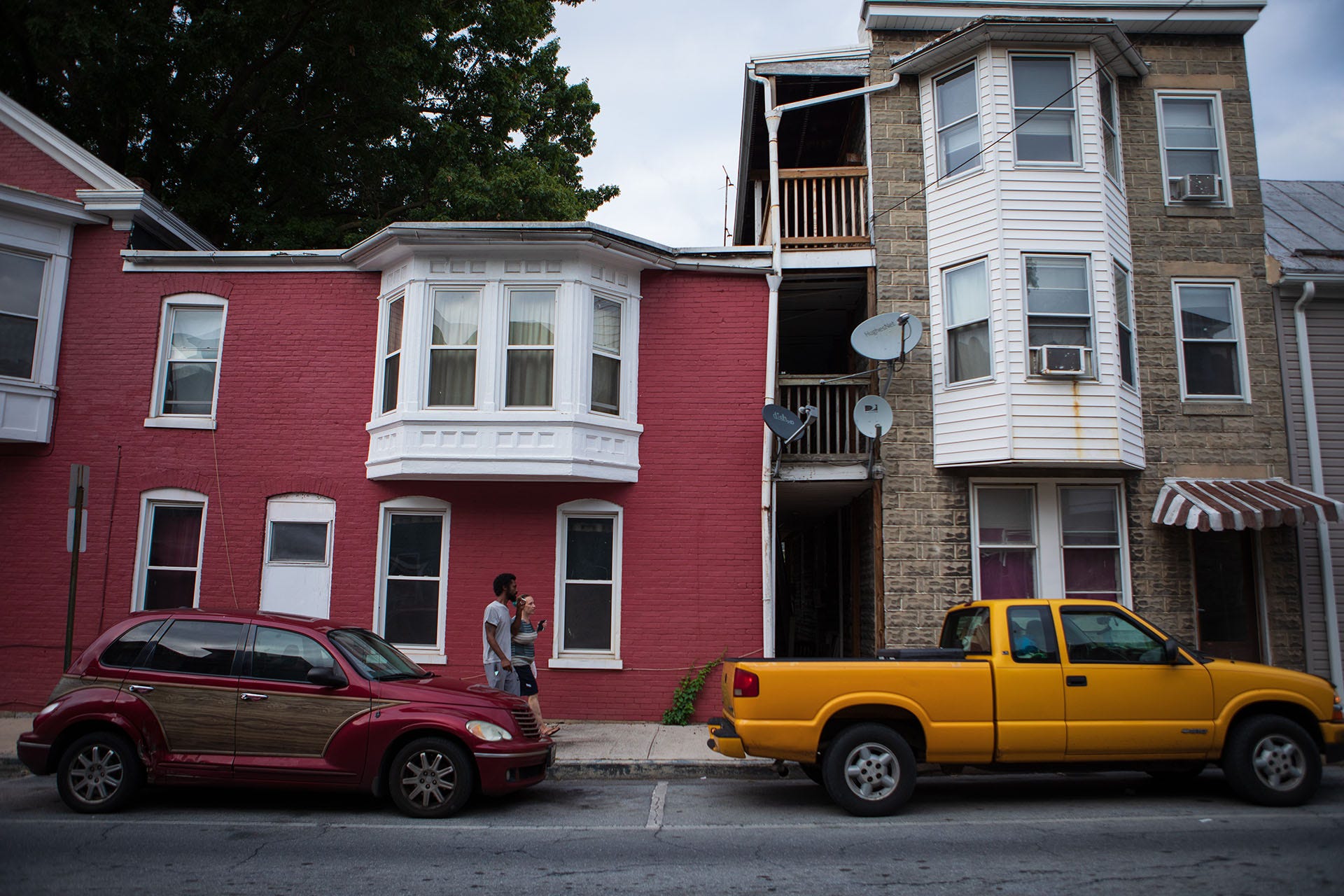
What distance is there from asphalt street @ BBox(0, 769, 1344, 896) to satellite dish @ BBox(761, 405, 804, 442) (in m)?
4.47

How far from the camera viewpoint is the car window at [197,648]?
289 inches

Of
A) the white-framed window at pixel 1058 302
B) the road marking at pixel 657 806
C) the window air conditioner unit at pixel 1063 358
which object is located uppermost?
the white-framed window at pixel 1058 302

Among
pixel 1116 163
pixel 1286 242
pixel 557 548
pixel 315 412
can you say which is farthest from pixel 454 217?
pixel 1286 242

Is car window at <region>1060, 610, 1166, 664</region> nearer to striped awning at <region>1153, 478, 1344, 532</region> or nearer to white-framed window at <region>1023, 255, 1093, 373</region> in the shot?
striped awning at <region>1153, 478, 1344, 532</region>

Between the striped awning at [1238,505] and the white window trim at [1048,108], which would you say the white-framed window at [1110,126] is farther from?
the striped awning at [1238,505]

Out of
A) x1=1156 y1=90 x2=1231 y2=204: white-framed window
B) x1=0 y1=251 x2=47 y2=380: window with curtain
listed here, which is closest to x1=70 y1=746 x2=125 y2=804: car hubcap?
x1=0 y1=251 x2=47 y2=380: window with curtain

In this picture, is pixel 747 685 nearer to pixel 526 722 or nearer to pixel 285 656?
pixel 526 722

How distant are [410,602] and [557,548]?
208 centimetres

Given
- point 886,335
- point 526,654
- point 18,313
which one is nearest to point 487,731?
point 526,654

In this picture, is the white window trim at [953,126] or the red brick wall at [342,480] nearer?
the red brick wall at [342,480]

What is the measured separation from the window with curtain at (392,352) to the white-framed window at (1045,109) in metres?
8.62

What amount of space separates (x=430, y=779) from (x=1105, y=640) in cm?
566

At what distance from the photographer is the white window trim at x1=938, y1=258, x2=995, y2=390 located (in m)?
11.5

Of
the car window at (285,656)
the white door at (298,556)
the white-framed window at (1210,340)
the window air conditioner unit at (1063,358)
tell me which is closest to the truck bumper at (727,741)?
the car window at (285,656)
